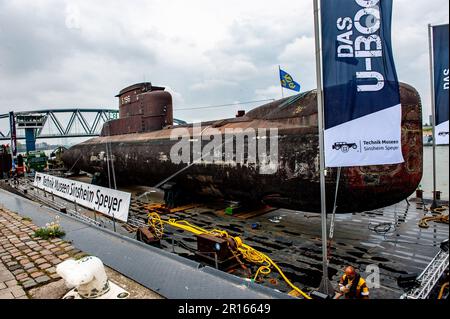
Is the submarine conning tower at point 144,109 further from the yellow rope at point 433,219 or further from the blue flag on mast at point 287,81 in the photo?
the yellow rope at point 433,219

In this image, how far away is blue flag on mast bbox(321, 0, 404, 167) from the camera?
4988 mm

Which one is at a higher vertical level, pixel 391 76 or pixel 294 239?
pixel 391 76

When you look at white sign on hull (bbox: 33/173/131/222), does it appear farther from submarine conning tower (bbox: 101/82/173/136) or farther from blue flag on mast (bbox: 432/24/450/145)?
blue flag on mast (bbox: 432/24/450/145)

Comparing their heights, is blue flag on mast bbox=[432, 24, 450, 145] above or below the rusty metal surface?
above

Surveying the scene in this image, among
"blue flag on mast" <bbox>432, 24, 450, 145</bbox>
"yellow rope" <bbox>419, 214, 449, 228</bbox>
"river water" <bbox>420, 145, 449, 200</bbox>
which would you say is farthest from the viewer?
"river water" <bbox>420, 145, 449, 200</bbox>

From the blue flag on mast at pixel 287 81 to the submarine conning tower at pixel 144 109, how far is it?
6971mm

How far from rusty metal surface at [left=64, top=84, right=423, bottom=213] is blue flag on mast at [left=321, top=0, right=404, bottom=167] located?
3156mm

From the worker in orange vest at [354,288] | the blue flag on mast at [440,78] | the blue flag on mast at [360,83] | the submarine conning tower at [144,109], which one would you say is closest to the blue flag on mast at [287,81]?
the submarine conning tower at [144,109]

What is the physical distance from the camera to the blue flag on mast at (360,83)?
4.99 m

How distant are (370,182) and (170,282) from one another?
6.02 m

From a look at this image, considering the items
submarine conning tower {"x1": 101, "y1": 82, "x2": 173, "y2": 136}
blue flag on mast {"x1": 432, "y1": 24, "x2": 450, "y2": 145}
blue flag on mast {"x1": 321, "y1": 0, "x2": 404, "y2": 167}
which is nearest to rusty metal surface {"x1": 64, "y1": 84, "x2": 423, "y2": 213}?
blue flag on mast {"x1": 432, "y1": 24, "x2": 450, "y2": 145}
